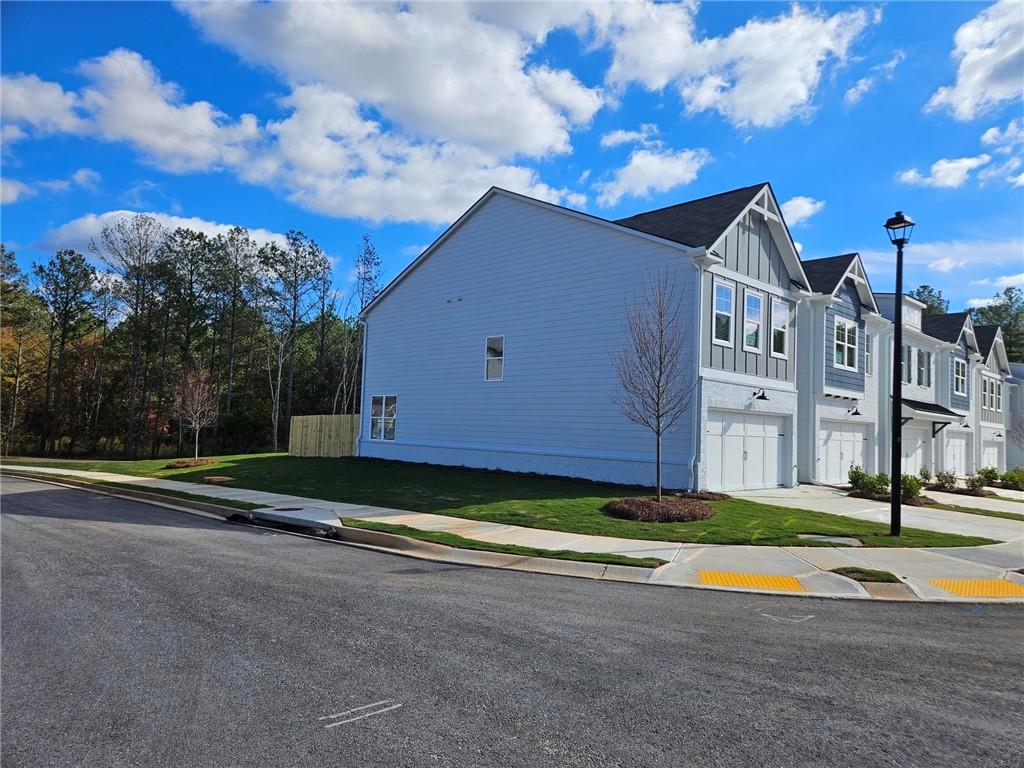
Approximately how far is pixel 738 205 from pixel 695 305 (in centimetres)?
416

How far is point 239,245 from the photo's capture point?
148 feet

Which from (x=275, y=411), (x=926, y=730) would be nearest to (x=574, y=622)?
(x=926, y=730)

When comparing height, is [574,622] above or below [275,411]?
below

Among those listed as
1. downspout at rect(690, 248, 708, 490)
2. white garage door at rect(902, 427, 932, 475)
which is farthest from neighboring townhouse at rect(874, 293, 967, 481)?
downspout at rect(690, 248, 708, 490)

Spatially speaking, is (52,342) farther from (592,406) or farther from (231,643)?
(231,643)

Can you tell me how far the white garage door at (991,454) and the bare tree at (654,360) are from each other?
3073 cm

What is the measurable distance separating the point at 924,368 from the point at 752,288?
18.1 metres

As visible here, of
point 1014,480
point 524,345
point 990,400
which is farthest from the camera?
point 990,400

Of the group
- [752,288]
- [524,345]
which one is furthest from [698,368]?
[524,345]

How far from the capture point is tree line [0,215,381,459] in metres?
43.0

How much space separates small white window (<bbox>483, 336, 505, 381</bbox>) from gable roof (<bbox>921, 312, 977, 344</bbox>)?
2528cm

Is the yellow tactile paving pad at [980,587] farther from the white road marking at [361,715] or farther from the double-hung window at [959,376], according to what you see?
the double-hung window at [959,376]

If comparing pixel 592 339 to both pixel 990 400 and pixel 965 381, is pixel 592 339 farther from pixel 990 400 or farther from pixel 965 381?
pixel 990 400

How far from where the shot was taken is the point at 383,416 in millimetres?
26453
